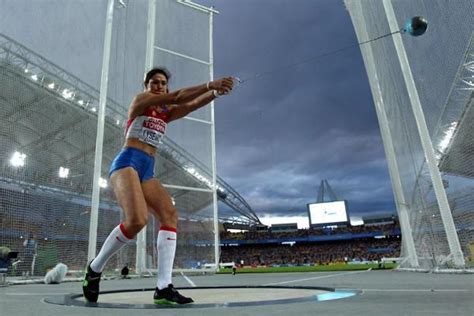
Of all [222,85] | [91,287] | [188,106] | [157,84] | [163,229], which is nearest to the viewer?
[222,85]

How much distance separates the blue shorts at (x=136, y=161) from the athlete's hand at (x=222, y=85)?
78 cm

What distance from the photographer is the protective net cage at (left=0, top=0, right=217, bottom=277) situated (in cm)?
736

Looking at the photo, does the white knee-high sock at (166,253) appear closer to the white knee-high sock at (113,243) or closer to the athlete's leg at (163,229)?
the athlete's leg at (163,229)

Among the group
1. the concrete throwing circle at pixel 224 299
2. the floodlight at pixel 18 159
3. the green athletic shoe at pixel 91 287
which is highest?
the floodlight at pixel 18 159

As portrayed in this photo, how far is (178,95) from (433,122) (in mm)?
4791

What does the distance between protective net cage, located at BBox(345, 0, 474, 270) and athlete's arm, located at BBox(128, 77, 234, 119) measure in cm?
391

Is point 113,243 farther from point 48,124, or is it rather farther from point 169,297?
point 48,124

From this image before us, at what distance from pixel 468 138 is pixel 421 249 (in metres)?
2.40

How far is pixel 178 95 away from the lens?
2717 millimetres

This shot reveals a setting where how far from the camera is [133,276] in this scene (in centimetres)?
854

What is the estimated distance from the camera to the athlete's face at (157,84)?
302 centimetres

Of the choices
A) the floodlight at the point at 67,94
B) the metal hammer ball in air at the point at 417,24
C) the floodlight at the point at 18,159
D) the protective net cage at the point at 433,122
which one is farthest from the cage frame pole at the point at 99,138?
the metal hammer ball in air at the point at 417,24

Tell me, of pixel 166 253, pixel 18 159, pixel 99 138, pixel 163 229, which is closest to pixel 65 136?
pixel 99 138

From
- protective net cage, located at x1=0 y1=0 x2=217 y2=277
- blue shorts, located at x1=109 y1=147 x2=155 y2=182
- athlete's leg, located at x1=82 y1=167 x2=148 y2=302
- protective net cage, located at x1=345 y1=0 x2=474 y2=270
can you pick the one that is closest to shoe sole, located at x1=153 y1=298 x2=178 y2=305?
athlete's leg, located at x1=82 y1=167 x2=148 y2=302
